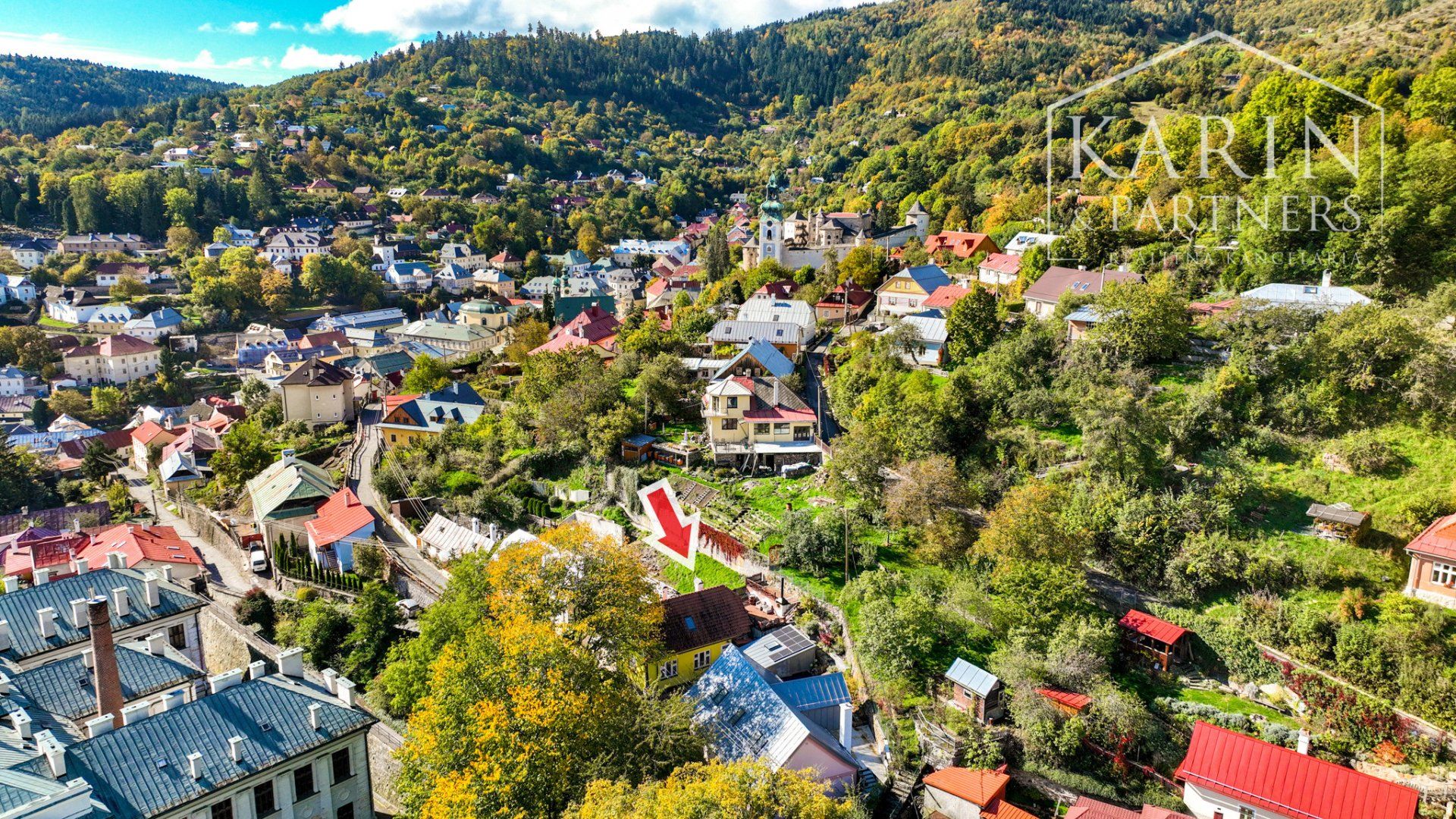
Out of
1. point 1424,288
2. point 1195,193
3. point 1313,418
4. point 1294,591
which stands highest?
point 1195,193

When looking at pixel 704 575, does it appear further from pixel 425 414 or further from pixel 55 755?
pixel 425 414

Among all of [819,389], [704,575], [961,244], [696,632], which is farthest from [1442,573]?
[961,244]

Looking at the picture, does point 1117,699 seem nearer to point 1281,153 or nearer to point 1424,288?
point 1424,288

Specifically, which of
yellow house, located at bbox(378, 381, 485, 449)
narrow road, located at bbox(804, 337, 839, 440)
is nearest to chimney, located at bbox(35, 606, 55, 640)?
yellow house, located at bbox(378, 381, 485, 449)

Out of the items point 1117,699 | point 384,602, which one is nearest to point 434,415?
point 384,602

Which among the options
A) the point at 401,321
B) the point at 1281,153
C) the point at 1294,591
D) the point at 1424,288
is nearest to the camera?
the point at 1294,591

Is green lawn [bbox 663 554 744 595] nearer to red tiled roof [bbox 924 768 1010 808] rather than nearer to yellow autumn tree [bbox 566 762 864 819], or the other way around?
red tiled roof [bbox 924 768 1010 808]

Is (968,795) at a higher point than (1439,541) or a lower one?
lower
